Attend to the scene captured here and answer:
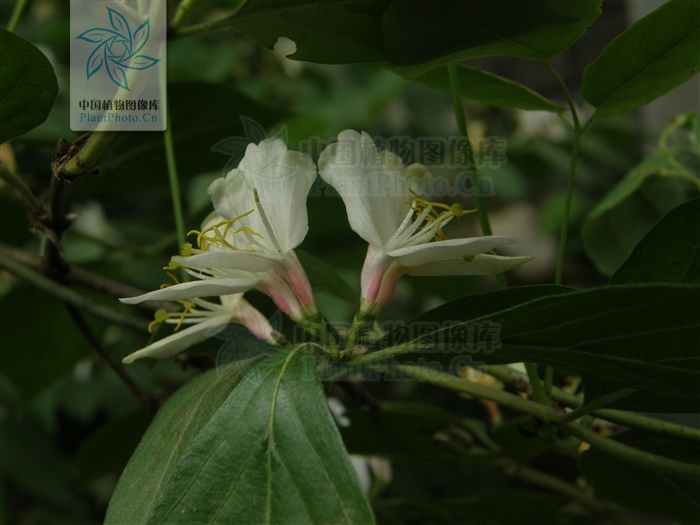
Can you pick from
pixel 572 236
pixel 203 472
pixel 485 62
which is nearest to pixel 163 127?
pixel 203 472

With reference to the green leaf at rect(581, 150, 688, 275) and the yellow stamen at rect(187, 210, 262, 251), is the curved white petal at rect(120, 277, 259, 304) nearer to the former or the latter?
the yellow stamen at rect(187, 210, 262, 251)

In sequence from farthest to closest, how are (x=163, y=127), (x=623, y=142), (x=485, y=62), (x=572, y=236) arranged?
(x=485, y=62) < (x=572, y=236) < (x=623, y=142) < (x=163, y=127)

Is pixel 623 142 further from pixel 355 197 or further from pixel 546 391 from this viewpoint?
pixel 355 197

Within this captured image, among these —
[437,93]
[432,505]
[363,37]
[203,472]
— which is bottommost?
[432,505]

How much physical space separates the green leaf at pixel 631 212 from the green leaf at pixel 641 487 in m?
0.27

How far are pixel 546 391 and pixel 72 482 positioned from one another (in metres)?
1.17

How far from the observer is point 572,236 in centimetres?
185

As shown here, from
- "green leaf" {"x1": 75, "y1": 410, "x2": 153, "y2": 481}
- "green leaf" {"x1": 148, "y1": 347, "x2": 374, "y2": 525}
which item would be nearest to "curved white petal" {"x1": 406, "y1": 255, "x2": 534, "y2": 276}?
"green leaf" {"x1": 148, "y1": 347, "x2": 374, "y2": 525}

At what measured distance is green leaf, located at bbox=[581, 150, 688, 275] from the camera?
81cm

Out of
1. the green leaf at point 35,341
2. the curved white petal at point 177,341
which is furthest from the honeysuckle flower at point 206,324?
the green leaf at point 35,341

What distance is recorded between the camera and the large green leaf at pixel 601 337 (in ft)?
1.08

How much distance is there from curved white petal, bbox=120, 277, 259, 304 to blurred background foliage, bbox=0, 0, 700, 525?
0.13 metres

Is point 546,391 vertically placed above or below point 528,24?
below

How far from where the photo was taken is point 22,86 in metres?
0.47
